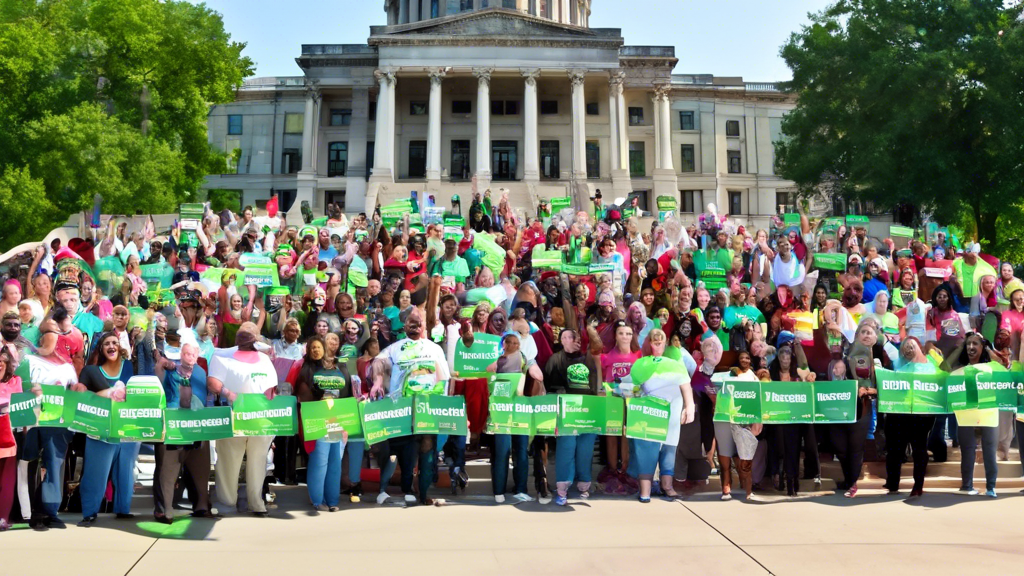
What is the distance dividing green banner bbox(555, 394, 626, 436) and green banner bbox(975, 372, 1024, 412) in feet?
14.6

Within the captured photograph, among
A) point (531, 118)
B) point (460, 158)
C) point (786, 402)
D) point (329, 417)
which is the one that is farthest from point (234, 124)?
point (786, 402)

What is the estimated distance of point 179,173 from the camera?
1697 inches

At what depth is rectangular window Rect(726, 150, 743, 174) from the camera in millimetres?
72438

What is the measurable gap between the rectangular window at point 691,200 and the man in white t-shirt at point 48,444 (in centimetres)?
6114

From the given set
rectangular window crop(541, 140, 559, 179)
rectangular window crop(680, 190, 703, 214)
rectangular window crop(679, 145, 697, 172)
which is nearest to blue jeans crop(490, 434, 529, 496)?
rectangular window crop(541, 140, 559, 179)

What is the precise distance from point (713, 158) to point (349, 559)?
2532 inches

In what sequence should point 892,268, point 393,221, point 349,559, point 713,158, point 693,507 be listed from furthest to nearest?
point 713,158, point 393,221, point 892,268, point 693,507, point 349,559

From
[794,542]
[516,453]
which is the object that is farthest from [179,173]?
[794,542]

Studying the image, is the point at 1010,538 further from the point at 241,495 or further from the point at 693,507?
the point at 241,495

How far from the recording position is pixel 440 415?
39.8 feet

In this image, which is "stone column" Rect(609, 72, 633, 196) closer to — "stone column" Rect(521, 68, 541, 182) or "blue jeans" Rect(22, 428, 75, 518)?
"stone column" Rect(521, 68, 541, 182)

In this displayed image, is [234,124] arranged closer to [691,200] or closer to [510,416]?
[691,200]

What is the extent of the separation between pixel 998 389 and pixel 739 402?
10.8ft

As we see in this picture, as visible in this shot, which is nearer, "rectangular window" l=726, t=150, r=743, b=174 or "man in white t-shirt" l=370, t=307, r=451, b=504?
"man in white t-shirt" l=370, t=307, r=451, b=504
